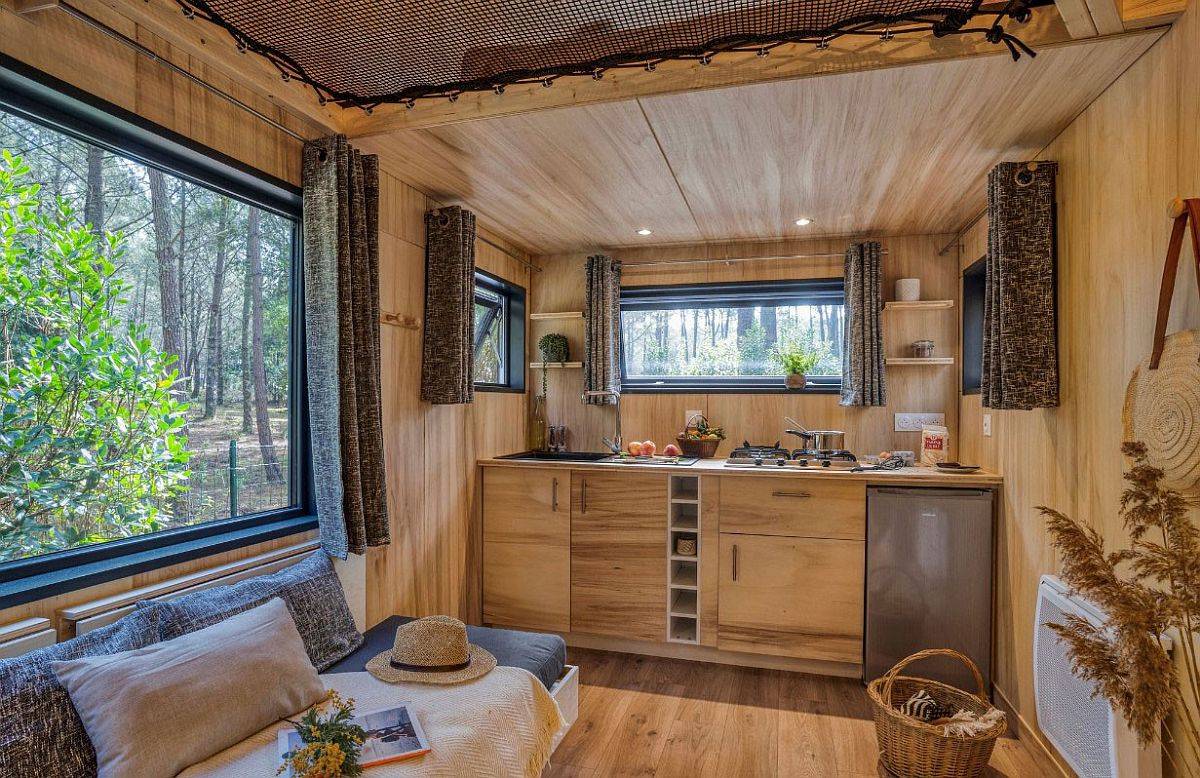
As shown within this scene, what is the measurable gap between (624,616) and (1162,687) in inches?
97.8

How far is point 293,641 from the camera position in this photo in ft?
5.71

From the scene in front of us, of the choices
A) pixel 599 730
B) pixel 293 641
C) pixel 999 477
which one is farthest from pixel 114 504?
pixel 999 477

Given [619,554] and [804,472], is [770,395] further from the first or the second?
[619,554]

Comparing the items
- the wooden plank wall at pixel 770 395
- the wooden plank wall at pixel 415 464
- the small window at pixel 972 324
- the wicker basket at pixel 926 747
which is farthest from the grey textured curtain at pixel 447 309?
the small window at pixel 972 324

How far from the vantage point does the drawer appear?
3.05 metres

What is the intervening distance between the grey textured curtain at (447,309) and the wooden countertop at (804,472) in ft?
2.24

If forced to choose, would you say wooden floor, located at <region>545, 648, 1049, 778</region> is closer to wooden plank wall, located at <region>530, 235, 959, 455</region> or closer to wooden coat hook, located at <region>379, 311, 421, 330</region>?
wooden plank wall, located at <region>530, 235, 959, 455</region>

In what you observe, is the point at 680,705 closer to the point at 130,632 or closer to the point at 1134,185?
the point at 130,632

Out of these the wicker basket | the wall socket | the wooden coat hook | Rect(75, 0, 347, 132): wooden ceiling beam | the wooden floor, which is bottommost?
the wooden floor

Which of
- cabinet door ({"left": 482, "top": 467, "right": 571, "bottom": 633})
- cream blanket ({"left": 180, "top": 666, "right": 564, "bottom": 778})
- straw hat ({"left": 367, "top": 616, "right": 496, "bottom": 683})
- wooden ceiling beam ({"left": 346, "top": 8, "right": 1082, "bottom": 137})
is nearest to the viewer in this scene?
cream blanket ({"left": 180, "top": 666, "right": 564, "bottom": 778})

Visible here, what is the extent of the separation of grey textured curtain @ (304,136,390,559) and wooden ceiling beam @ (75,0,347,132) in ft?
0.46

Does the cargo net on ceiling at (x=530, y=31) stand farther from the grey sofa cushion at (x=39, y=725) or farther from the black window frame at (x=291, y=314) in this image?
the grey sofa cushion at (x=39, y=725)

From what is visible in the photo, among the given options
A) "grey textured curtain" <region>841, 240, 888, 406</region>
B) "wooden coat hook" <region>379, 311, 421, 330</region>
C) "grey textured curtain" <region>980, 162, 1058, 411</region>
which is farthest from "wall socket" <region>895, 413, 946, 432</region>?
"wooden coat hook" <region>379, 311, 421, 330</region>

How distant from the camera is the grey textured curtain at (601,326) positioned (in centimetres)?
394
